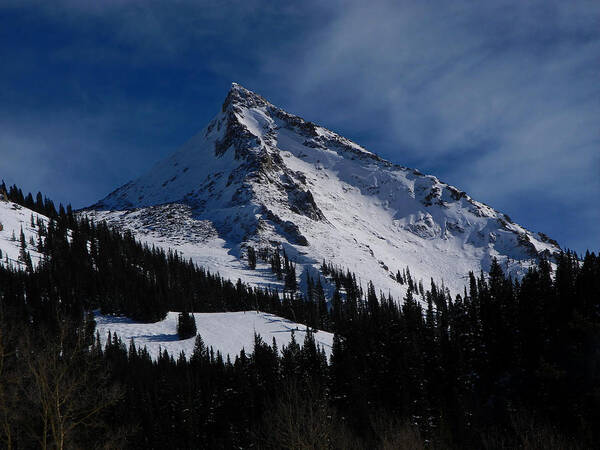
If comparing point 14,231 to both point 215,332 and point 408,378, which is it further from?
point 408,378

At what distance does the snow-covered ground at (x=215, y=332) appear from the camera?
9681 centimetres

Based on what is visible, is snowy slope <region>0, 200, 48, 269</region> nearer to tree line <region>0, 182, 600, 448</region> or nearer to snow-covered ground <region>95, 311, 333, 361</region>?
tree line <region>0, 182, 600, 448</region>

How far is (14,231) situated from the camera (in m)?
157

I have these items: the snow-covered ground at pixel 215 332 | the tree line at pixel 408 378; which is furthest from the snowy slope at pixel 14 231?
the snow-covered ground at pixel 215 332

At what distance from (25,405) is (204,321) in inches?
3755

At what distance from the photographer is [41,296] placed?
372ft

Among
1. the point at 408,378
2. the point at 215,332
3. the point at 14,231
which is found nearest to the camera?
the point at 408,378

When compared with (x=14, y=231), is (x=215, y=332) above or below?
below

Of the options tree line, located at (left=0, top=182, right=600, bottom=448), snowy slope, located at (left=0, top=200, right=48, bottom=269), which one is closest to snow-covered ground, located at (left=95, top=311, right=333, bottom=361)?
tree line, located at (left=0, top=182, right=600, bottom=448)

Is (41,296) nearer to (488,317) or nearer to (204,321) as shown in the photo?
(204,321)

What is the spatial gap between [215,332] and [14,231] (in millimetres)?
98228

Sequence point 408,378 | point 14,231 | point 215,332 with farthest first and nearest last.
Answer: point 14,231 → point 215,332 → point 408,378

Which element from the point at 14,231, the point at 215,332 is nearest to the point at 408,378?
the point at 215,332

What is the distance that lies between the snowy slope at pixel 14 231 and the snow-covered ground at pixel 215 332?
41763mm
